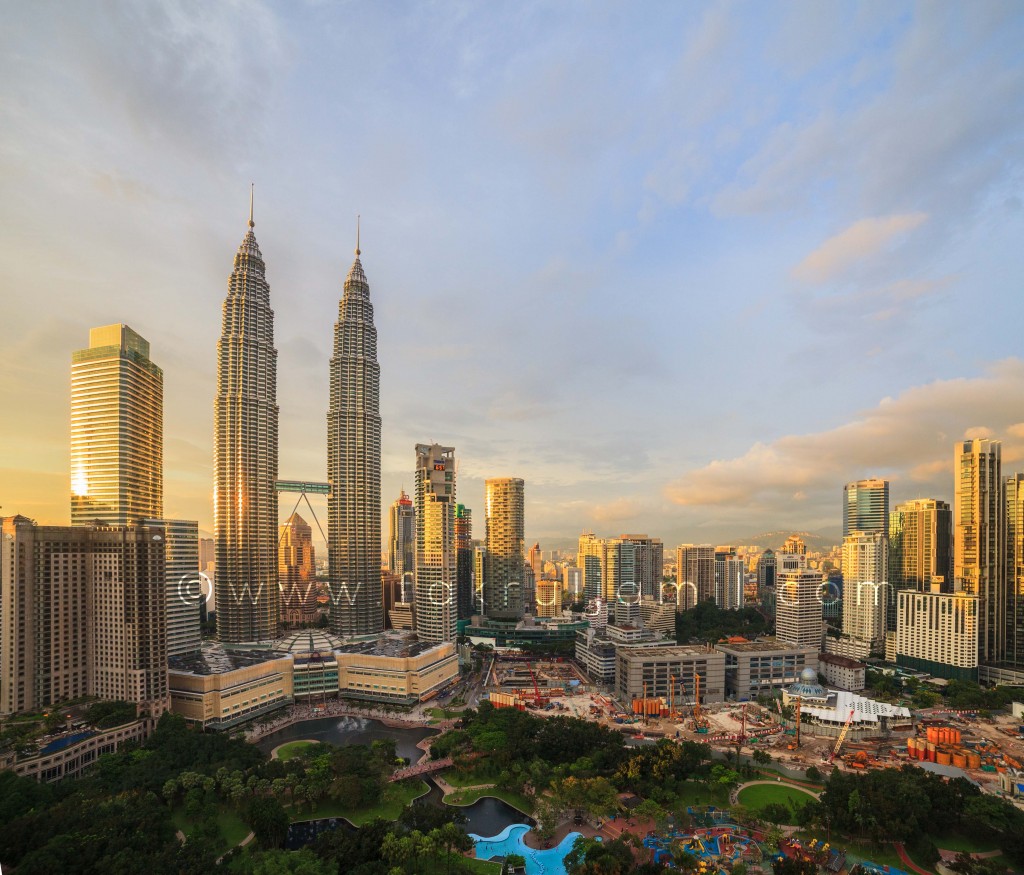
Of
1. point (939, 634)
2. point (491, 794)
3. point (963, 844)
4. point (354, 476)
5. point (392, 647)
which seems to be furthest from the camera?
point (354, 476)

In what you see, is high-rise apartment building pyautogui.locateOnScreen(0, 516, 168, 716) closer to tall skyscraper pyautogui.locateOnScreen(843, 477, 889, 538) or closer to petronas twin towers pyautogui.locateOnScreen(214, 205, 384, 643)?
petronas twin towers pyautogui.locateOnScreen(214, 205, 384, 643)

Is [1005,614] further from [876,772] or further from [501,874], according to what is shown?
[501,874]

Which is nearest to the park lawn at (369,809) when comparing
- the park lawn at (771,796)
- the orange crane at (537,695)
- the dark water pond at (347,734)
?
the dark water pond at (347,734)

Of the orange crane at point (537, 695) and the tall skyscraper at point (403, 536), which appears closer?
the orange crane at point (537, 695)

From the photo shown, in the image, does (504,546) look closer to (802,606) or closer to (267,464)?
(267,464)

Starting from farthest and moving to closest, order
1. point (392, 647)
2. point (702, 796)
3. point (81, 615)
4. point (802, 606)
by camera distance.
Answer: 1. point (802, 606)
2. point (392, 647)
3. point (81, 615)
4. point (702, 796)

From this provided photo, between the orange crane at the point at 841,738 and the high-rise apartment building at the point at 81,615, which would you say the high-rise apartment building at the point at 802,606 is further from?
the high-rise apartment building at the point at 81,615

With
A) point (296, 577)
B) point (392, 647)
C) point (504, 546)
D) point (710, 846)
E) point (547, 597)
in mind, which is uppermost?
point (504, 546)

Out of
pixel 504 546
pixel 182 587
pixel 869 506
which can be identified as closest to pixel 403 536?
pixel 504 546
